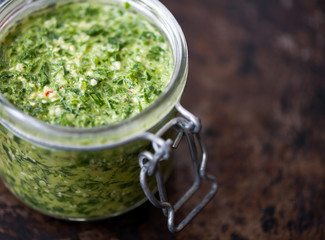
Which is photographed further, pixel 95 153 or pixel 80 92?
pixel 80 92

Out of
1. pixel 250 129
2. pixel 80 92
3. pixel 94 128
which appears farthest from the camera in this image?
pixel 250 129

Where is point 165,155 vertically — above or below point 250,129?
above

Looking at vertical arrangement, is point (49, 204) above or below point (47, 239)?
above

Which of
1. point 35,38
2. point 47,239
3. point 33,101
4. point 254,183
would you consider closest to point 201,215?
point 254,183

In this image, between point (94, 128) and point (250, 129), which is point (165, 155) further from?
point (250, 129)

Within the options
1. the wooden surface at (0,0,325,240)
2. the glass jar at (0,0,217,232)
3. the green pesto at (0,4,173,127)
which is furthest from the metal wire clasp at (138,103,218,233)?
the wooden surface at (0,0,325,240)

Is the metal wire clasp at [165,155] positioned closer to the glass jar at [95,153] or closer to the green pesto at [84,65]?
the glass jar at [95,153]

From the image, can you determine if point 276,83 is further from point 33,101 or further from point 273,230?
point 33,101

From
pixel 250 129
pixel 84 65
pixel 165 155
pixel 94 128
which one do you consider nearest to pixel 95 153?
pixel 94 128
